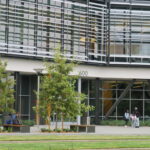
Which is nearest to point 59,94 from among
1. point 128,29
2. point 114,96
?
point 128,29

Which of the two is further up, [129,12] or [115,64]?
[129,12]

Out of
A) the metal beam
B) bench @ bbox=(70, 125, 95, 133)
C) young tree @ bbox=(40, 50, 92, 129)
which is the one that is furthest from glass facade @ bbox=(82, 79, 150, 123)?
young tree @ bbox=(40, 50, 92, 129)

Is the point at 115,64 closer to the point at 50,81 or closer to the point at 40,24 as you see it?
the point at 40,24

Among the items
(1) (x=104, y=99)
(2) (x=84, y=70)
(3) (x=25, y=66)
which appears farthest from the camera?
(1) (x=104, y=99)

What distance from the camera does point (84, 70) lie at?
2010 inches

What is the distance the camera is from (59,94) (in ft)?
121

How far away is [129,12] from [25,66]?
40.3 ft

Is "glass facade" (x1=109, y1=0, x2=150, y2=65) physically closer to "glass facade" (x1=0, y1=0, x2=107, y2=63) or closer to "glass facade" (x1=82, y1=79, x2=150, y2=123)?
"glass facade" (x1=0, y1=0, x2=107, y2=63)

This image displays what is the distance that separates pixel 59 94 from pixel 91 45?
16.1m

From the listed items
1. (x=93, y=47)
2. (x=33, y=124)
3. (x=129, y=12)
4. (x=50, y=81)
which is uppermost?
(x=129, y=12)

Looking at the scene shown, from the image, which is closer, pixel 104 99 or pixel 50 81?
pixel 50 81

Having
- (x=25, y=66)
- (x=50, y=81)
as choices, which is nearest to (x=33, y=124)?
(x=25, y=66)

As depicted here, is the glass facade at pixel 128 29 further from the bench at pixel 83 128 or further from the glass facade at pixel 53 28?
the bench at pixel 83 128

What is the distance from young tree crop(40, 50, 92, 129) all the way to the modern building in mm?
8422
